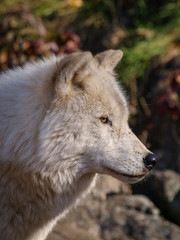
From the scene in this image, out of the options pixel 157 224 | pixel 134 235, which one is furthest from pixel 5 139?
pixel 157 224

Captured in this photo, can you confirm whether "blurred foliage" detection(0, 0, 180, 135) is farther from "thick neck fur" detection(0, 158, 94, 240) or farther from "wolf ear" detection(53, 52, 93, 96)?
"thick neck fur" detection(0, 158, 94, 240)

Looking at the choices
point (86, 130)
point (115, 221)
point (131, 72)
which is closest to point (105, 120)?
point (86, 130)

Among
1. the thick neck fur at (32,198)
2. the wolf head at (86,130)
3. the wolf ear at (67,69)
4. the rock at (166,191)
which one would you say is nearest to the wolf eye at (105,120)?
the wolf head at (86,130)

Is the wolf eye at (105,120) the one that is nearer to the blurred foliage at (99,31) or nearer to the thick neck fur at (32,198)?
the thick neck fur at (32,198)

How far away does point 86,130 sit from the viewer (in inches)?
110

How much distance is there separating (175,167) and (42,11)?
13.5 feet

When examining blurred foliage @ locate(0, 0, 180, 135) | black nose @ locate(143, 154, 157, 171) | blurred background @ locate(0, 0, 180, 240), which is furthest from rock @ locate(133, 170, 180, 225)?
black nose @ locate(143, 154, 157, 171)

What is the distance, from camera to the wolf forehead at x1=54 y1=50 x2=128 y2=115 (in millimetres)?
2701

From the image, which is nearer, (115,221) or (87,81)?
(87,81)

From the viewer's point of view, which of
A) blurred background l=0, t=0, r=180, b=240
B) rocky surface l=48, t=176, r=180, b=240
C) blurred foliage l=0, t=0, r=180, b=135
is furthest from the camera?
blurred foliage l=0, t=0, r=180, b=135

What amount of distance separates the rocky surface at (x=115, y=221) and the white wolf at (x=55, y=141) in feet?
4.51

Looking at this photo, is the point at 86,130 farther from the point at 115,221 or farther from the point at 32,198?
the point at 115,221

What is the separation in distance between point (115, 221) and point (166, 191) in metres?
0.88

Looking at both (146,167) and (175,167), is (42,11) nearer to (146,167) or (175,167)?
(175,167)
